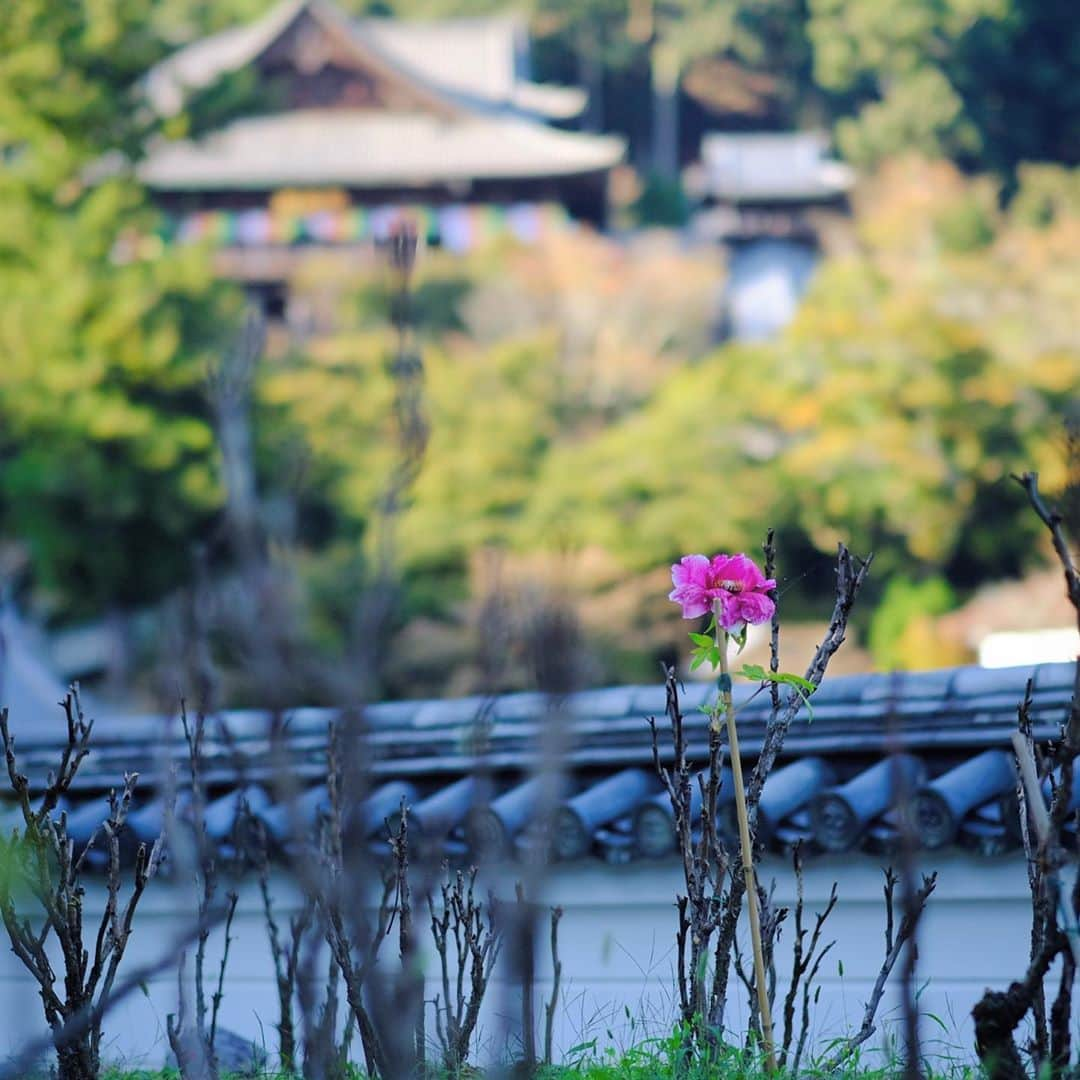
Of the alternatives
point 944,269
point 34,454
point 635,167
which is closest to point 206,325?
point 34,454

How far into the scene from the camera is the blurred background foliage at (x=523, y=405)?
11.8 meters

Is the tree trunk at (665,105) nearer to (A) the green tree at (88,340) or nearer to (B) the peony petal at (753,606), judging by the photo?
(A) the green tree at (88,340)

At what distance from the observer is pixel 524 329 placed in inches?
602

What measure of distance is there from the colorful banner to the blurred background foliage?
309cm

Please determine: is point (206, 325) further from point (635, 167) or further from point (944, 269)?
point (635, 167)

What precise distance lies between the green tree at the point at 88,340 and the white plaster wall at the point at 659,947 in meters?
8.95

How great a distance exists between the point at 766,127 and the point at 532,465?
17277 mm

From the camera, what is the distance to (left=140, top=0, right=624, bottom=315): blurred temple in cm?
1980

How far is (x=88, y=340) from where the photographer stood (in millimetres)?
11781

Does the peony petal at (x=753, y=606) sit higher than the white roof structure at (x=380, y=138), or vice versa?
the white roof structure at (x=380, y=138)

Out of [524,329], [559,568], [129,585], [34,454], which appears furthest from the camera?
[524,329]

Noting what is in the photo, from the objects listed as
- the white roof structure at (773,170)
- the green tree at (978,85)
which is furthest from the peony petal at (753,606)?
the green tree at (978,85)

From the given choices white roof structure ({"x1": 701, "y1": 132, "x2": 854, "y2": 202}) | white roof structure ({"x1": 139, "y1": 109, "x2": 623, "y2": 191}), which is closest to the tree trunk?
white roof structure ({"x1": 701, "y1": 132, "x2": 854, "y2": 202})

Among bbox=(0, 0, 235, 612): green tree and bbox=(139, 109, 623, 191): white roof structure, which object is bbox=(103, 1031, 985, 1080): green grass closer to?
bbox=(0, 0, 235, 612): green tree
